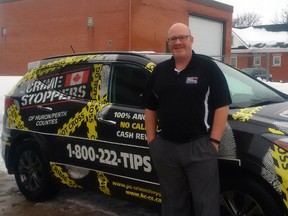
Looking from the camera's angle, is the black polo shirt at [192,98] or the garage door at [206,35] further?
the garage door at [206,35]

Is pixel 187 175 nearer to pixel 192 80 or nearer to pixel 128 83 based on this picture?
pixel 192 80

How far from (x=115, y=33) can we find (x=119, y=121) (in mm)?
21989

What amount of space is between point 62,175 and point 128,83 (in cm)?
136

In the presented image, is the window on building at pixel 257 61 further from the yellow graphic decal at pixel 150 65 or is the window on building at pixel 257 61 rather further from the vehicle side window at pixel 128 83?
the yellow graphic decal at pixel 150 65

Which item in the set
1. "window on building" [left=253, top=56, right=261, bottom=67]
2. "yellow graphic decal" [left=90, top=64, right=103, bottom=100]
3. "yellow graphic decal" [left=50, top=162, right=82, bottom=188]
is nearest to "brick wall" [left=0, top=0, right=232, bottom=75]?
"window on building" [left=253, top=56, right=261, bottom=67]

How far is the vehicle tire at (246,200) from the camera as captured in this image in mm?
2961

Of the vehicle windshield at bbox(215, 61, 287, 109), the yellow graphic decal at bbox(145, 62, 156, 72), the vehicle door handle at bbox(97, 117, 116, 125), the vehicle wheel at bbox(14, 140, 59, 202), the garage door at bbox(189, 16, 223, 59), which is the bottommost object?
the vehicle wheel at bbox(14, 140, 59, 202)

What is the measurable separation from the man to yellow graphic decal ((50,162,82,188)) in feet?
5.64

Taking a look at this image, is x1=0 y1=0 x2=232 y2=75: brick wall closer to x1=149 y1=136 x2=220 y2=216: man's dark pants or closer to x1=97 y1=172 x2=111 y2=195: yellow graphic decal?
x1=97 y1=172 x2=111 y2=195: yellow graphic decal

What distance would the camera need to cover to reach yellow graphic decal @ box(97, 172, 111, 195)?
4.10m

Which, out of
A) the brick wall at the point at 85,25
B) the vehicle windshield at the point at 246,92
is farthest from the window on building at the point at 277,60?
the vehicle windshield at the point at 246,92

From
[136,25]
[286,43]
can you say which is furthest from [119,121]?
[286,43]

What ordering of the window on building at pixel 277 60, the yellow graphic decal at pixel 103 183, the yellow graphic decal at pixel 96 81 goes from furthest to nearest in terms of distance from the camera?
the window on building at pixel 277 60 → the yellow graphic decal at pixel 96 81 → the yellow graphic decal at pixel 103 183

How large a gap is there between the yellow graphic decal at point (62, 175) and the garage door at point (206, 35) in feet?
78.9
